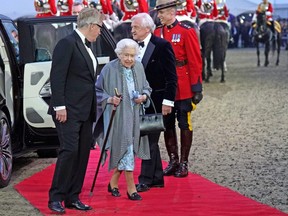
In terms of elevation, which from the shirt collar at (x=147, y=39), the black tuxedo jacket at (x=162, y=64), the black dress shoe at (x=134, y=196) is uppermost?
the shirt collar at (x=147, y=39)

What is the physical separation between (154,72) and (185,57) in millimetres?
632

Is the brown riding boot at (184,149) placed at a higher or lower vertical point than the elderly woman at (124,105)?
lower

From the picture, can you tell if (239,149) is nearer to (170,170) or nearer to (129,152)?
(170,170)

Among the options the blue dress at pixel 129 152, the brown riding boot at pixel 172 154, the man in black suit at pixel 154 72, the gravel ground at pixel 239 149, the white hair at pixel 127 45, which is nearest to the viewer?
the white hair at pixel 127 45

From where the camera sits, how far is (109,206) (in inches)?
272

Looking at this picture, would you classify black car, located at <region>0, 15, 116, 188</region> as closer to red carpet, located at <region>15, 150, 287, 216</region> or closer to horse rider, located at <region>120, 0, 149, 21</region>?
red carpet, located at <region>15, 150, 287, 216</region>

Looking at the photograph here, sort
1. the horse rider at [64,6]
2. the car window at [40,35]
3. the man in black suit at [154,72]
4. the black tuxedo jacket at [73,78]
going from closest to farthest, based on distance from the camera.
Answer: the black tuxedo jacket at [73,78] → the man in black suit at [154,72] → the car window at [40,35] → the horse rider at [64,6]

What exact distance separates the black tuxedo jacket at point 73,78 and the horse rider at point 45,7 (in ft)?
38.4

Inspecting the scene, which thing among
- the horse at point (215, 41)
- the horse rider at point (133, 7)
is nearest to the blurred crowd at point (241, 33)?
the horse at point (215, 41)

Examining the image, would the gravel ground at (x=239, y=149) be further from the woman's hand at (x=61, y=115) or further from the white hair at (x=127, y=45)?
the white hair at (x=127, y=45)

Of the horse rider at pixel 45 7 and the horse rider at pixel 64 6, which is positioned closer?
the horse rider at pixel 45 7

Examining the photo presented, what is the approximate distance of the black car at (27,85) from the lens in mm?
7938

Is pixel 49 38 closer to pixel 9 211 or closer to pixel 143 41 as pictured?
pixel 143 41

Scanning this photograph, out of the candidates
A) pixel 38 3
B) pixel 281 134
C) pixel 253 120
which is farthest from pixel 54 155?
pixel 38 3
